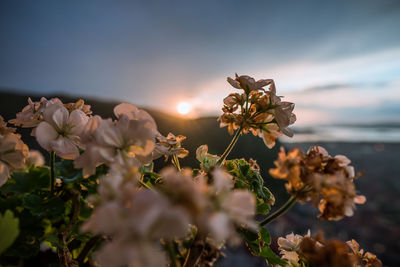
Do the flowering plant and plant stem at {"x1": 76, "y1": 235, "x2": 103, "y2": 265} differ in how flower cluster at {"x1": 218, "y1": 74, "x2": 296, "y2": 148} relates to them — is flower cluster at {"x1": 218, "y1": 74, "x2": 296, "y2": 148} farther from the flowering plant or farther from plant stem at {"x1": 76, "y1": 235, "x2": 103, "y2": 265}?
plant stem at {"x1": 76, "y1": 235, "x2": 103, "y2": 265}

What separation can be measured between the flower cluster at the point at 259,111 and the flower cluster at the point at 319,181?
8.9 inches

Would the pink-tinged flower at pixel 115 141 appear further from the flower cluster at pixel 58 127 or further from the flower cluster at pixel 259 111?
the flower cluster at pixel 259 111

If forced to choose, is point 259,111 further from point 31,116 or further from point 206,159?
point 31,116

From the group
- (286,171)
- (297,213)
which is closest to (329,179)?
(286,171)

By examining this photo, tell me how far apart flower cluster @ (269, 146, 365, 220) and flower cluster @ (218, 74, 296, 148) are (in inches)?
8.9

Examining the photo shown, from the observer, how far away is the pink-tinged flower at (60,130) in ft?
1.96

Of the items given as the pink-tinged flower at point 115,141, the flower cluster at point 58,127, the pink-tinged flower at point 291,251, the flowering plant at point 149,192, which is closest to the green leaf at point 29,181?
the flowering plant at point 149,192

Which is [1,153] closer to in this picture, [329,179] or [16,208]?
[16,208]

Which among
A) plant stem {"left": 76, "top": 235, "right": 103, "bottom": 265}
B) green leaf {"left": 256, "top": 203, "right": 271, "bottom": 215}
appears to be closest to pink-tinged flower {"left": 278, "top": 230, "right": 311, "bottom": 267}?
green leaf {"left": 256, "top": 203, "right": 271, "bottom": 215}

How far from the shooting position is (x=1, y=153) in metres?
0.56

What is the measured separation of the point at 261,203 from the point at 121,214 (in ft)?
1.59

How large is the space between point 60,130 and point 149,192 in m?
0.46

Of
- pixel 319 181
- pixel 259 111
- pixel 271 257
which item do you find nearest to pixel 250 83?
pixel 259 111

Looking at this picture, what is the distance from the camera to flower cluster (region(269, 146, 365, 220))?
1.48 feet
